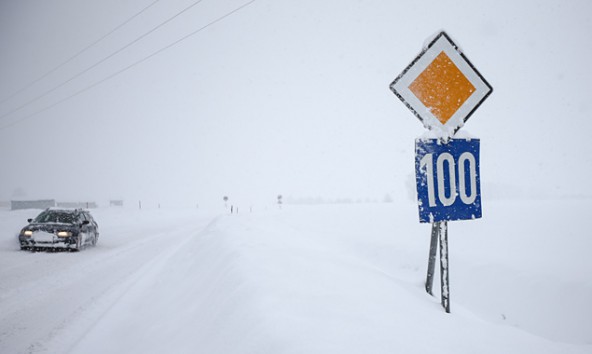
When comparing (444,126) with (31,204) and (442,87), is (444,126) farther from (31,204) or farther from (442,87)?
(31,204)

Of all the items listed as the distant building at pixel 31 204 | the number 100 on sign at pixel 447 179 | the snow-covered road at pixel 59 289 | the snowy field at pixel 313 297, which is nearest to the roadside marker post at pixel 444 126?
the number 100 on sign at pixel 447 179

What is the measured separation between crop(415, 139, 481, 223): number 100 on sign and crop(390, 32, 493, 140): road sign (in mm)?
177

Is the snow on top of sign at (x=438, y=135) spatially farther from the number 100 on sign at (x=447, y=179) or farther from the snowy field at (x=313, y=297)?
the snowy field at (x=313, y=297)

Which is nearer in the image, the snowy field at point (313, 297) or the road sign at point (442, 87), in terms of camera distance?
the snowy field at point (313, 297)

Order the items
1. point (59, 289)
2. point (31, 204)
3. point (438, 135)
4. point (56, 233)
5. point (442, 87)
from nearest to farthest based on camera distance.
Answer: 1. point (438, 135)
2. point (442, 87)
3. point (59, 289)
4. point (56, 233)
5. point (31, 204)

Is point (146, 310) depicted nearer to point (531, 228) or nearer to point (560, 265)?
point (560, 265)

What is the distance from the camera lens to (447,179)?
2.98 m

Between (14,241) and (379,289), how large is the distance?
13728mm

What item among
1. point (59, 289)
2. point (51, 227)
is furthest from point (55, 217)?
point (59, 289)

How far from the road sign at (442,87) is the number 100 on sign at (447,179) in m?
0.18

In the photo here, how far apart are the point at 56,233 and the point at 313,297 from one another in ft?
33.0

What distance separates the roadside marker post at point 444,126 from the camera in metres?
2.94

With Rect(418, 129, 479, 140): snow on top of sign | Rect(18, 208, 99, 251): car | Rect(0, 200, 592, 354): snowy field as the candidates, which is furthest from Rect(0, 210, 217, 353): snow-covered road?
Rect(418, 129, 479, 140): snow on top of sign

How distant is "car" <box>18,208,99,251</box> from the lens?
941cm
